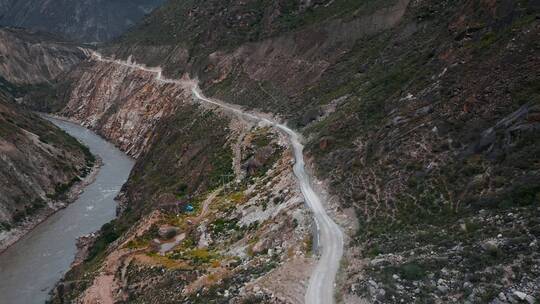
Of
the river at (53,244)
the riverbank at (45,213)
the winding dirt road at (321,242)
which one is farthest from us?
the riverbank at (45,213)

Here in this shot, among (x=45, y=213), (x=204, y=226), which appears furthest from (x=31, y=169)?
(x=204, y=226)

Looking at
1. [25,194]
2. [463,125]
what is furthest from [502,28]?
[25,194]

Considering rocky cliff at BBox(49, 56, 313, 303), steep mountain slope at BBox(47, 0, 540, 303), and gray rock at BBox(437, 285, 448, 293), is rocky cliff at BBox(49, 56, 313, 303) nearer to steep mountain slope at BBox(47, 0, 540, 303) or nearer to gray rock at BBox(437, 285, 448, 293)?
steep mountain slope at BBox(47, 0, 540, 303)

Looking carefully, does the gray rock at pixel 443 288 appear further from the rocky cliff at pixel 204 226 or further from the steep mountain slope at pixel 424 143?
the rocky cliff at pixel 204 226

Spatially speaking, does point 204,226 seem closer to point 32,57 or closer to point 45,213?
point 45,213

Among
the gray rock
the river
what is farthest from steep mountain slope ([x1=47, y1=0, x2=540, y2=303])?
the river

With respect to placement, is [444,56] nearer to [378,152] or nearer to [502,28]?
[502,28]

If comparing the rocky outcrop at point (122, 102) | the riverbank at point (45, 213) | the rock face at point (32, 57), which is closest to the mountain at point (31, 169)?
the riverbank at point (45, 213)
